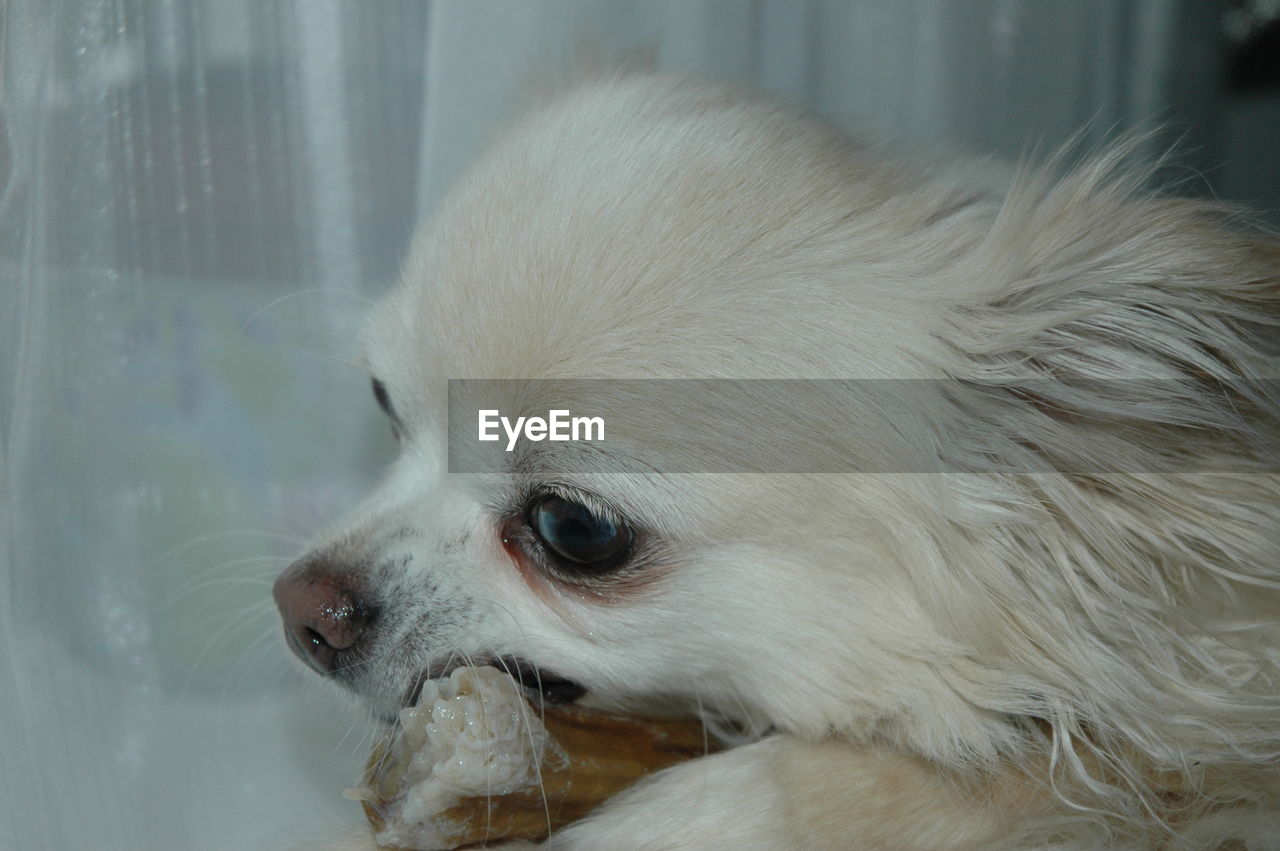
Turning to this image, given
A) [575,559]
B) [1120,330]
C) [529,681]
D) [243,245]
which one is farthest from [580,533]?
[243,245]

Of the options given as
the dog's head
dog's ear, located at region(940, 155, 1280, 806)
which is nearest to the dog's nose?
the dog's head

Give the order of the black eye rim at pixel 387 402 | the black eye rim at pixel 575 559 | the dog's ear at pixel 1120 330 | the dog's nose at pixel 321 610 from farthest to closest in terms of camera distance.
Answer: the black eye rim at pixel 387 402 → the dog's nose at pixel 321 610 → the black eye rim at pixel 575 559 → the dog's ear at pixel 1120 330

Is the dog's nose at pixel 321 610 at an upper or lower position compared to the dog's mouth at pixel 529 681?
upper

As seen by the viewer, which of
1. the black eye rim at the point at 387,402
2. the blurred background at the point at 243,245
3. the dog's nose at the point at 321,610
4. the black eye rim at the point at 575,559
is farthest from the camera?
the black eye rim at the point at 387,402
